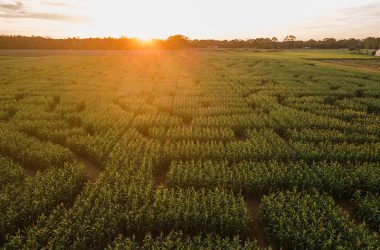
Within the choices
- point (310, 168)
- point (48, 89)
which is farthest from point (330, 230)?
point (48, 89)

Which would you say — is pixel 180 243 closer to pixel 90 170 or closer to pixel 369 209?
pixel 369 209

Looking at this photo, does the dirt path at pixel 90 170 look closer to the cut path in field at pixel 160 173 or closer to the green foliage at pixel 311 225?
the cut path in field at pixel 160 173

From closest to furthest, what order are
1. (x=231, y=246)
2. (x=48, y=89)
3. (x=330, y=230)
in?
(x=231, y=246) → (x=330, y=230) → (x=48, y=89)

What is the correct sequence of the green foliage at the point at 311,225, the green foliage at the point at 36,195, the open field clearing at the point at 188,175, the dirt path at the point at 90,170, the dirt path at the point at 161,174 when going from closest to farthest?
the green foliage at the point at 311,225 → the open field clearing at the point at 188,175 → the green foliage at the point at 36,195 → the dirt path at the point at 161,174 → the dirt path at the point at 90,170

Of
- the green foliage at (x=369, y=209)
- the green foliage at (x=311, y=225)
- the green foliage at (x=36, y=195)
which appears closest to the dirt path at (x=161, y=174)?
the green foliage at (x=36, y=195)

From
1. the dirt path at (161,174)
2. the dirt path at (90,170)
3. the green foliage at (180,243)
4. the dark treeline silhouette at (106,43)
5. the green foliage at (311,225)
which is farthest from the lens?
the dark treeline silhouette at (106,43)

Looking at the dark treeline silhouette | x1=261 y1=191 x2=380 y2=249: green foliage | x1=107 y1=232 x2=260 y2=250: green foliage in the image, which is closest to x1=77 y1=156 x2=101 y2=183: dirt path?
x1=107 y1=232 x2=260 y2=250: green foliage

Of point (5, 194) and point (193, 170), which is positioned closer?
point (5, 194)

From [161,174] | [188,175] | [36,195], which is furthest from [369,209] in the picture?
[36,195]

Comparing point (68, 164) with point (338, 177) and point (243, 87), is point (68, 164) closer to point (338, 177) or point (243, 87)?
point (338, 177)
